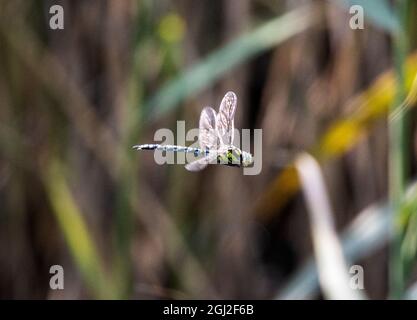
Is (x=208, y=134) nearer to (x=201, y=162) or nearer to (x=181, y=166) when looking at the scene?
(x=201, y=162)

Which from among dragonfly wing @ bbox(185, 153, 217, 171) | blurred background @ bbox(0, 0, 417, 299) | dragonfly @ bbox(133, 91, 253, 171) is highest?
blurred background @ bbox(0, 0, 417, 299)

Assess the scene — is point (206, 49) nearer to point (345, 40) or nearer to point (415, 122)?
point (345, 40)

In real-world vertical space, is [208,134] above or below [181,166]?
below

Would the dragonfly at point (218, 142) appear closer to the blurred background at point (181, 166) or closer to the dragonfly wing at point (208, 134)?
the dragonfly wing at point (208, 134)

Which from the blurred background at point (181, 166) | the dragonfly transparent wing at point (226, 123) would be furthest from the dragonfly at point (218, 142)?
the blurred background at point (181, 166)

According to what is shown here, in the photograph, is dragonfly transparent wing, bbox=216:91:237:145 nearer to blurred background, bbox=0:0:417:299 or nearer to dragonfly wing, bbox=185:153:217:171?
dragonfly wing, bbox=185:153:217:171

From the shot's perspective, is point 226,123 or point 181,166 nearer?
point 226,123

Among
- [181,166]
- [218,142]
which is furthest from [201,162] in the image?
[181,166]

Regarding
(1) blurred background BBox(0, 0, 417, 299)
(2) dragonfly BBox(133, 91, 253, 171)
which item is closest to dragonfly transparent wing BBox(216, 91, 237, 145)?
(2) dragonfly BBox(133, 91, 253, 171)
